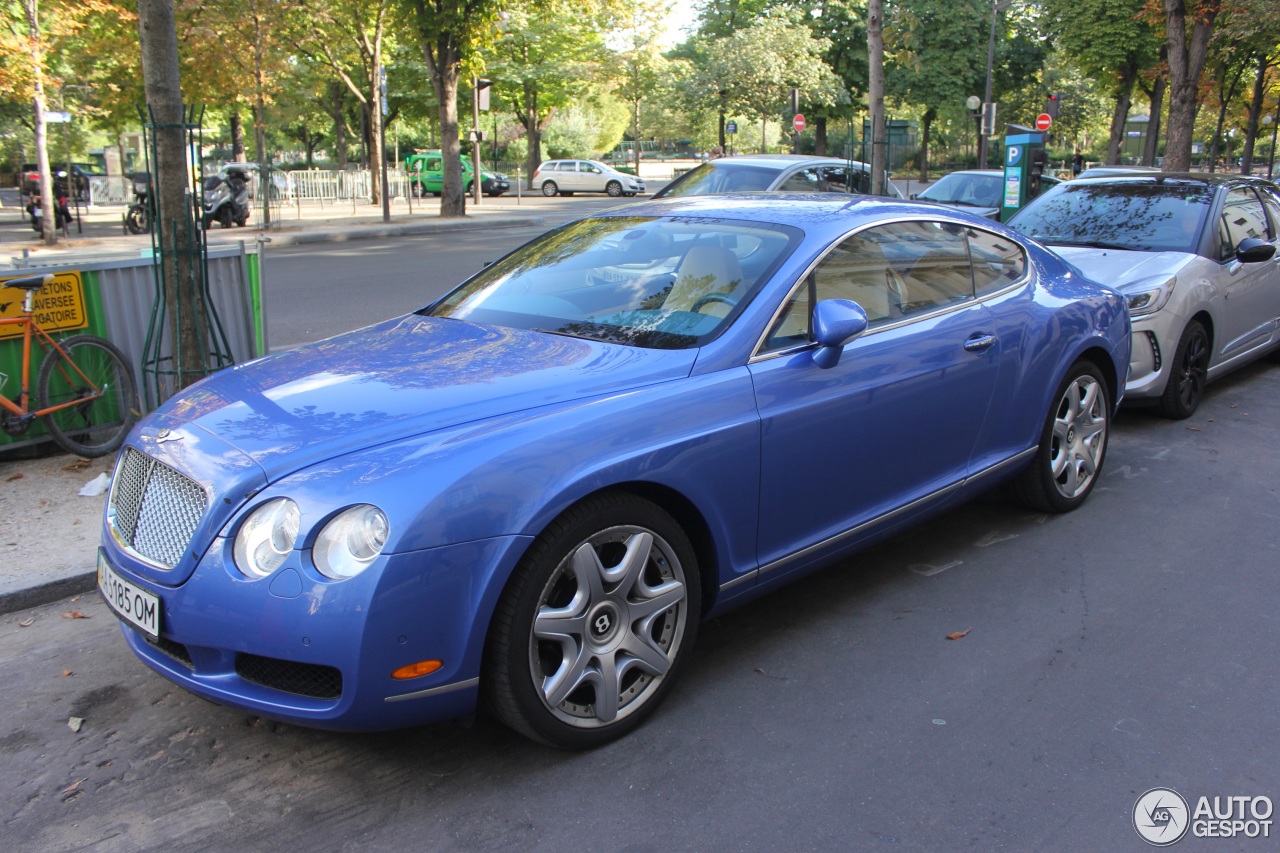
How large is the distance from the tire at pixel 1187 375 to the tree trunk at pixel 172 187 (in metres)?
6.04

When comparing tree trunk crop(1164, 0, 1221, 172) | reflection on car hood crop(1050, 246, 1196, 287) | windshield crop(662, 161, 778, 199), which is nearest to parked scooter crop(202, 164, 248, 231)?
windshield crop(662, 161, 778, 199)

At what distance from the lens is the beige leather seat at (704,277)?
3.76 metres

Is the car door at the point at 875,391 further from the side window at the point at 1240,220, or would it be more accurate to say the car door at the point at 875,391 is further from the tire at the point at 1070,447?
the side window at the point at 1240,220

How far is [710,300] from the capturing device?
3.73 m

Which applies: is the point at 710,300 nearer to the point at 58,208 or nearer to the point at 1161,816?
the point at 1161,816

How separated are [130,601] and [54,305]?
3703mm

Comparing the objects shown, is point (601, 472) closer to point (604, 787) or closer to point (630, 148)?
point (604, 787)

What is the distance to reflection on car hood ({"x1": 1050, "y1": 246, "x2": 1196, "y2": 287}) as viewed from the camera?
687cm

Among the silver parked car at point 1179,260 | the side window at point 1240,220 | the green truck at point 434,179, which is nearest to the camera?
the silver parked car at point 1179,260

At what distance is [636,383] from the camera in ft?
10.8

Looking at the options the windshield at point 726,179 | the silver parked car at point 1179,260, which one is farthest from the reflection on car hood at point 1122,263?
the windshield at point 726,179

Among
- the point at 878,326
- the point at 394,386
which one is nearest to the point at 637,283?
the point at 878,326

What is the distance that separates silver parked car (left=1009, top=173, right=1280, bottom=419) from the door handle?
2819 millimetres

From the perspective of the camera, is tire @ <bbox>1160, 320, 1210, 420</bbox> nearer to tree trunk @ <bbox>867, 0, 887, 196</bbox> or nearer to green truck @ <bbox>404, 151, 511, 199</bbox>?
tree trunk @ <bbox>867, 0, 887, 196</bbox>
